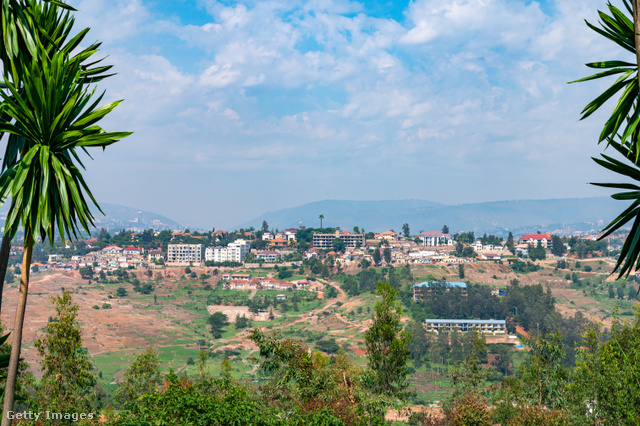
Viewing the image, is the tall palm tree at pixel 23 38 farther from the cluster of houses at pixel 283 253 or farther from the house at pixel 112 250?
the house at pixel 112 250

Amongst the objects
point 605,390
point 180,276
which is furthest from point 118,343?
point 605,390

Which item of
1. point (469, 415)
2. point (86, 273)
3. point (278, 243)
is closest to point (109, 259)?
point (86, 273)

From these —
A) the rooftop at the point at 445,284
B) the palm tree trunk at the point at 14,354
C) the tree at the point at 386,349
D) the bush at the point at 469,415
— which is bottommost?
the rooftop at the point at 445,284

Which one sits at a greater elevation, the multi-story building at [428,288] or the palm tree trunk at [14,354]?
the palm tree trunk at [14,354]

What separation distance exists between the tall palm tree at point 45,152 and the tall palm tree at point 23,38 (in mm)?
106

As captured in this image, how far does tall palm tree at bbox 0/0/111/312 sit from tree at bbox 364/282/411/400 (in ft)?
29.1

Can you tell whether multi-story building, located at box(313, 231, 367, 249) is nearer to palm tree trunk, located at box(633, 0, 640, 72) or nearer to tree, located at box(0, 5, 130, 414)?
tree, located at box(0, 5, 130, 414)

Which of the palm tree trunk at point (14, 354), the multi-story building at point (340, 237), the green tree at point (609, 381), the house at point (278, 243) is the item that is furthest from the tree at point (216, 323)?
the palm tree trunk at point (14, 354)

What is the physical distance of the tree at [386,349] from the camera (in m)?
12.1

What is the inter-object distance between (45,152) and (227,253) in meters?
112

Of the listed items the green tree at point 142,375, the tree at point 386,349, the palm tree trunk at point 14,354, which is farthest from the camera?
the green tree at point 142,375

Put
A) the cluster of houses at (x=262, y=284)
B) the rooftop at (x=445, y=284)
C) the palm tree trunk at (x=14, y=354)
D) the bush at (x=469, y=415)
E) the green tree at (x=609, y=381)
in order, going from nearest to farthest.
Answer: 1. the palm tree trunk at (x=14, y=354)
2. the green tree at (x=609, y=381)
3. the bush at (x=469, y=415)
4. the rooftop at (x=445, y=284)
5. the cluster of houses at (x=262, y=284)

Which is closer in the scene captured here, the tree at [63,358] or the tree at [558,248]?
the tree at [63,358]

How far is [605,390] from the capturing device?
37.8 ft
